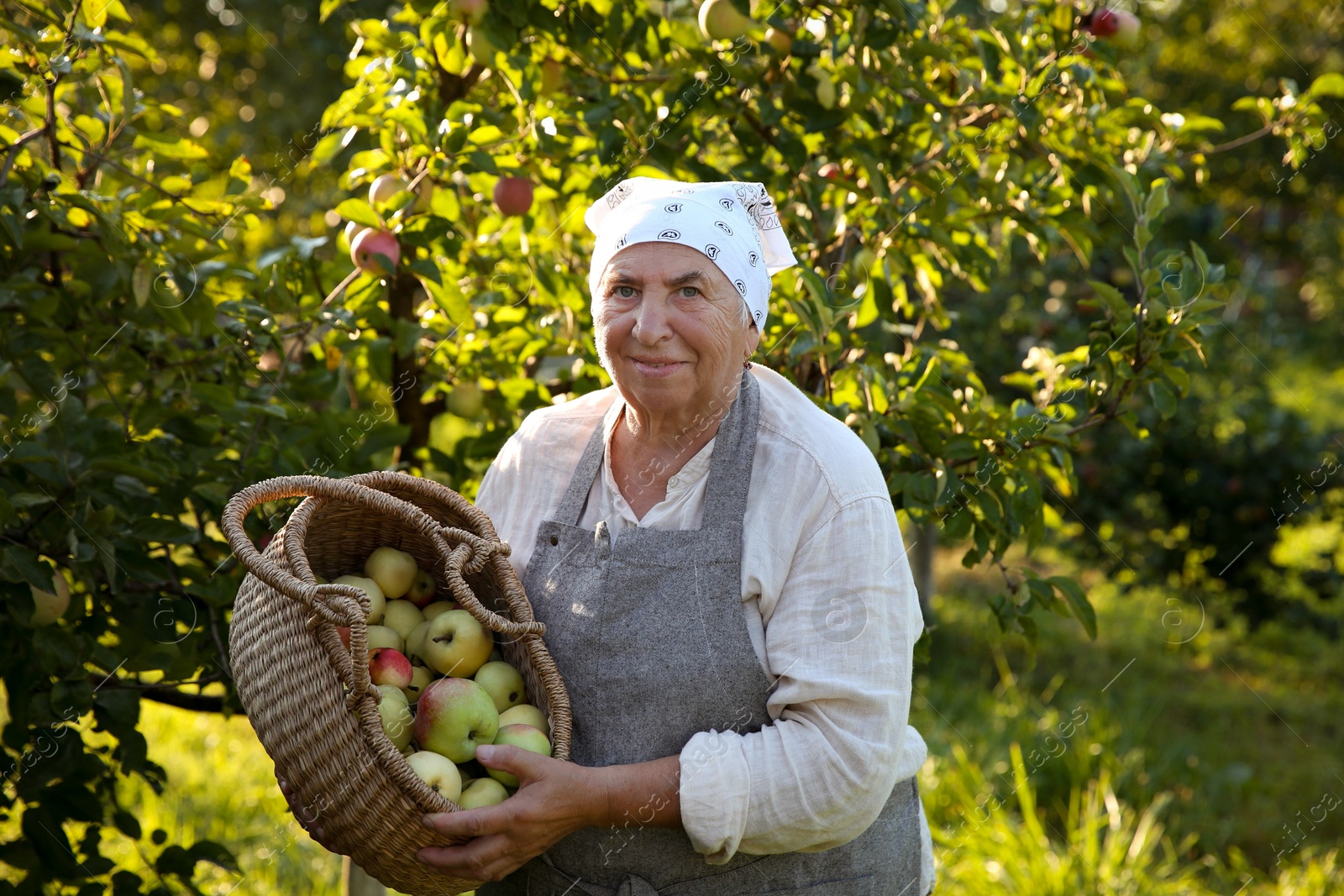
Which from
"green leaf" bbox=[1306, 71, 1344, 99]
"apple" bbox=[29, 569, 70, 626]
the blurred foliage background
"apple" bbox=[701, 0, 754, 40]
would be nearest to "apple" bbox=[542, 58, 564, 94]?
the blurred foliage background

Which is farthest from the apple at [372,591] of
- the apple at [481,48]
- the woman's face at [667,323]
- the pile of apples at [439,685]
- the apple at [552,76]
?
the apple at [552,76]

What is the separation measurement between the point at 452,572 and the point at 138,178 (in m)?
1.00

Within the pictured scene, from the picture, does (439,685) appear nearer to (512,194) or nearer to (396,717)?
(396,717)

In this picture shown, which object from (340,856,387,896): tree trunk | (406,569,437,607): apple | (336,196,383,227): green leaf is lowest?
(340,856,387,896): tree trunk

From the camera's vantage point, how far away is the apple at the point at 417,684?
A: 5.24ft

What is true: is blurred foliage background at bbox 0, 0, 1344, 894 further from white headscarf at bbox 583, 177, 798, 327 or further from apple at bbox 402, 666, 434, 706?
apple at bbox 402, 666, 434, 706

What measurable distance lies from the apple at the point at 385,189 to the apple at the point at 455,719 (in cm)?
105

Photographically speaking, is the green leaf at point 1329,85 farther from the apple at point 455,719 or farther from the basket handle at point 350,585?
the apple at point 455,719

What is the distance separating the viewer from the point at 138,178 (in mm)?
1926

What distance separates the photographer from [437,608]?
1.72 metres

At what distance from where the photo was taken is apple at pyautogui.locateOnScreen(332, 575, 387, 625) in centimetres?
160

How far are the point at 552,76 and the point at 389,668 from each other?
1.34m

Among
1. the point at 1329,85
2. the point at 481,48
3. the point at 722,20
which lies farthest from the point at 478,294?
the point at 1329,85

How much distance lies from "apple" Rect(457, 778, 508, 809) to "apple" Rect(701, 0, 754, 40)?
55.8 inches
